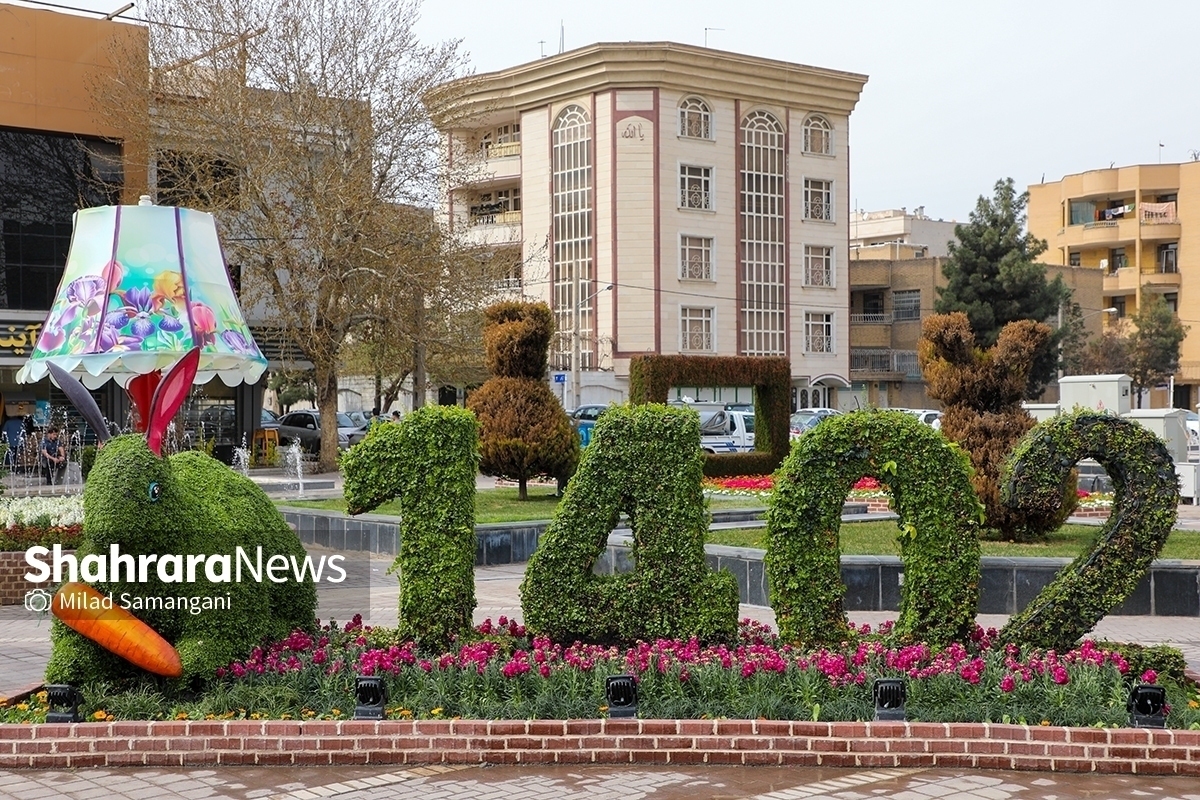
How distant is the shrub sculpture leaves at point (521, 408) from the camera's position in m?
20.3

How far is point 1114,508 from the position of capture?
340 inches

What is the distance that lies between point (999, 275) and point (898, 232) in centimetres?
2646

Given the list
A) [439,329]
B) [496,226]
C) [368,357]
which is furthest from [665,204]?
[439,329]

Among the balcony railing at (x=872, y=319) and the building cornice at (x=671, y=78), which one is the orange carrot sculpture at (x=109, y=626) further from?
the balcony railing at (x=872, y=319)

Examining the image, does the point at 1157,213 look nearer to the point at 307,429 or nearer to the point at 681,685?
the point at 307,429

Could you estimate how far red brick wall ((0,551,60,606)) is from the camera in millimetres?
13695

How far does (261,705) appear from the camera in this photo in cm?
780

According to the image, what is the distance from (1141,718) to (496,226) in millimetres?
51517

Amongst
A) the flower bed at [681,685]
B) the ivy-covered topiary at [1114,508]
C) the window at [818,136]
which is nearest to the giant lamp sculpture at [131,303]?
the flower bed at [681,685]

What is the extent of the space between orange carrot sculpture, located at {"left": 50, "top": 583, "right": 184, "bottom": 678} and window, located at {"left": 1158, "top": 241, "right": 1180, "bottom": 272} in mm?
68550

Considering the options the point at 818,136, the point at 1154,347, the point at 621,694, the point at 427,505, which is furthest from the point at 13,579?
the point at 1154,347

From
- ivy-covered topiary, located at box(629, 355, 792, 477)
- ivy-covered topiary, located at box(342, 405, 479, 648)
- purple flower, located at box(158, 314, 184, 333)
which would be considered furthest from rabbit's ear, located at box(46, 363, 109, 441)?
ivy-covered topiary, located at box(629, 355, 792, 477)

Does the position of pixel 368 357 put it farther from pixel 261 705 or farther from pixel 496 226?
pixel 261 705

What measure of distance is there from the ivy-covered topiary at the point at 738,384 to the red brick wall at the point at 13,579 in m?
12.4
